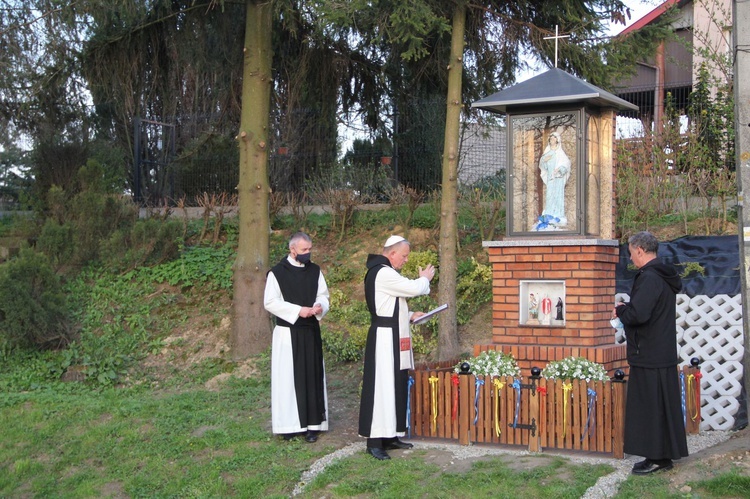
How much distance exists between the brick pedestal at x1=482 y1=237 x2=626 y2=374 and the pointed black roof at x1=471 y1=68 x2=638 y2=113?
1.33m

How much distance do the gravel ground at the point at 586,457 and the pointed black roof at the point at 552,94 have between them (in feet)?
10.6

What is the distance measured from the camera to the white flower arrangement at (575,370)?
24.2 ft

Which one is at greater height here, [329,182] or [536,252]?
[329,182]

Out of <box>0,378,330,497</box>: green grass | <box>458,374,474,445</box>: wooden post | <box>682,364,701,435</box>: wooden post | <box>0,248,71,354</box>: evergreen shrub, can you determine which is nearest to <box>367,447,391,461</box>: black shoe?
<box>0,378,330,497</box>: green grass

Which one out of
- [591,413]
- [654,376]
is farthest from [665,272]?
[591,413]

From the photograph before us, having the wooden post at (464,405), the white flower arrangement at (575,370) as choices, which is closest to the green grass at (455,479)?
the wooden post at (464,405)

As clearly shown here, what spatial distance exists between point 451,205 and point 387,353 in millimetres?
3721

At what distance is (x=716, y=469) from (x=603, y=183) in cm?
337

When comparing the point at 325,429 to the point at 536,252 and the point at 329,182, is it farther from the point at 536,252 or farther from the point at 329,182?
the point at 329,182

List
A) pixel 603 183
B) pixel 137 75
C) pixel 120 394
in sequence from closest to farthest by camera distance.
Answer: pixel 603 183 → pixel 120 394 → pixel 137 75

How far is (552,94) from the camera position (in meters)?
8.21

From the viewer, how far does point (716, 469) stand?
6.14 meters

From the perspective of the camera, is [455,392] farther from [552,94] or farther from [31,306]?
[31,306]

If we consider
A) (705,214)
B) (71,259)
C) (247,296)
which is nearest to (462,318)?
(247,296)
